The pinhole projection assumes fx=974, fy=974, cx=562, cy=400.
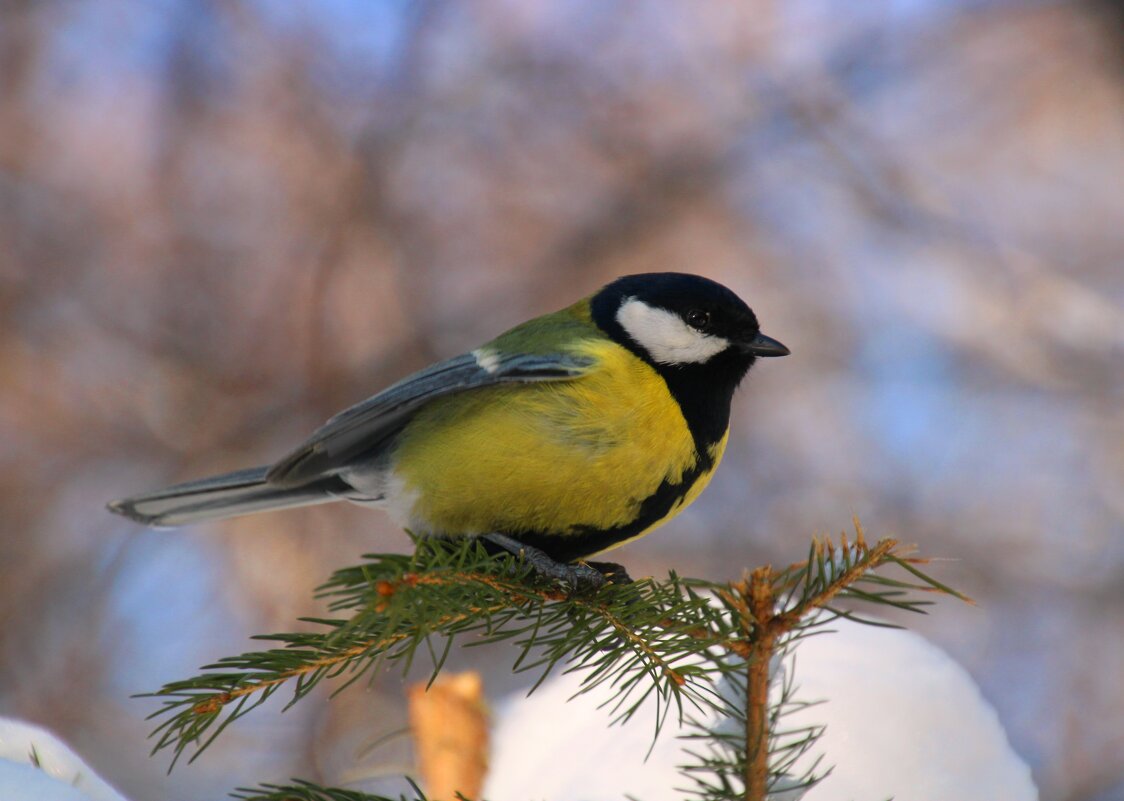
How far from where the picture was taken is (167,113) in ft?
9.59

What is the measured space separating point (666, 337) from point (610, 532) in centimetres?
31

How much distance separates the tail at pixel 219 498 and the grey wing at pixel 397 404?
0.17ft

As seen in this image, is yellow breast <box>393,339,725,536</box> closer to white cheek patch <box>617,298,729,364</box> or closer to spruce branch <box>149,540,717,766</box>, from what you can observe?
white cheek patch <box>617,298,729,364</box>

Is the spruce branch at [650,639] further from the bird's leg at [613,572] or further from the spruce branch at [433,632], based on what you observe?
the bird's leg at [613,572]

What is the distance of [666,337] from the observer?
4.66 feet

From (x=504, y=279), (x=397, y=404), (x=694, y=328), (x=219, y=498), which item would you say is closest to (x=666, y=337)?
(x=694, y=328)

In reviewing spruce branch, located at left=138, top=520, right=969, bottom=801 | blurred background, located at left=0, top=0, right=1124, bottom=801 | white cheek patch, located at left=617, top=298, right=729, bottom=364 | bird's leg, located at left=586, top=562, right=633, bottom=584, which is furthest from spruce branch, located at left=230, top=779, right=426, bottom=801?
blurred background, located at left=0, top=0, right=1124, bottom=801

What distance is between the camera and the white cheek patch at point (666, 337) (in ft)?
4.59

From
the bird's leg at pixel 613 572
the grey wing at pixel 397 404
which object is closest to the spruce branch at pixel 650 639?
the bird's leg at pixel 613 572

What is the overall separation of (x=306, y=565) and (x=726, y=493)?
1.23m

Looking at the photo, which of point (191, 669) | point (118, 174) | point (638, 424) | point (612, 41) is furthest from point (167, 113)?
point (638, 424)

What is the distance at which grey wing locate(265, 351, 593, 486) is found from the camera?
1348 millimetres

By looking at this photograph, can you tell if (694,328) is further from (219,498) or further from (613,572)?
(219,498)

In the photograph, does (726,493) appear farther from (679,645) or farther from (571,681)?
(679,645)
